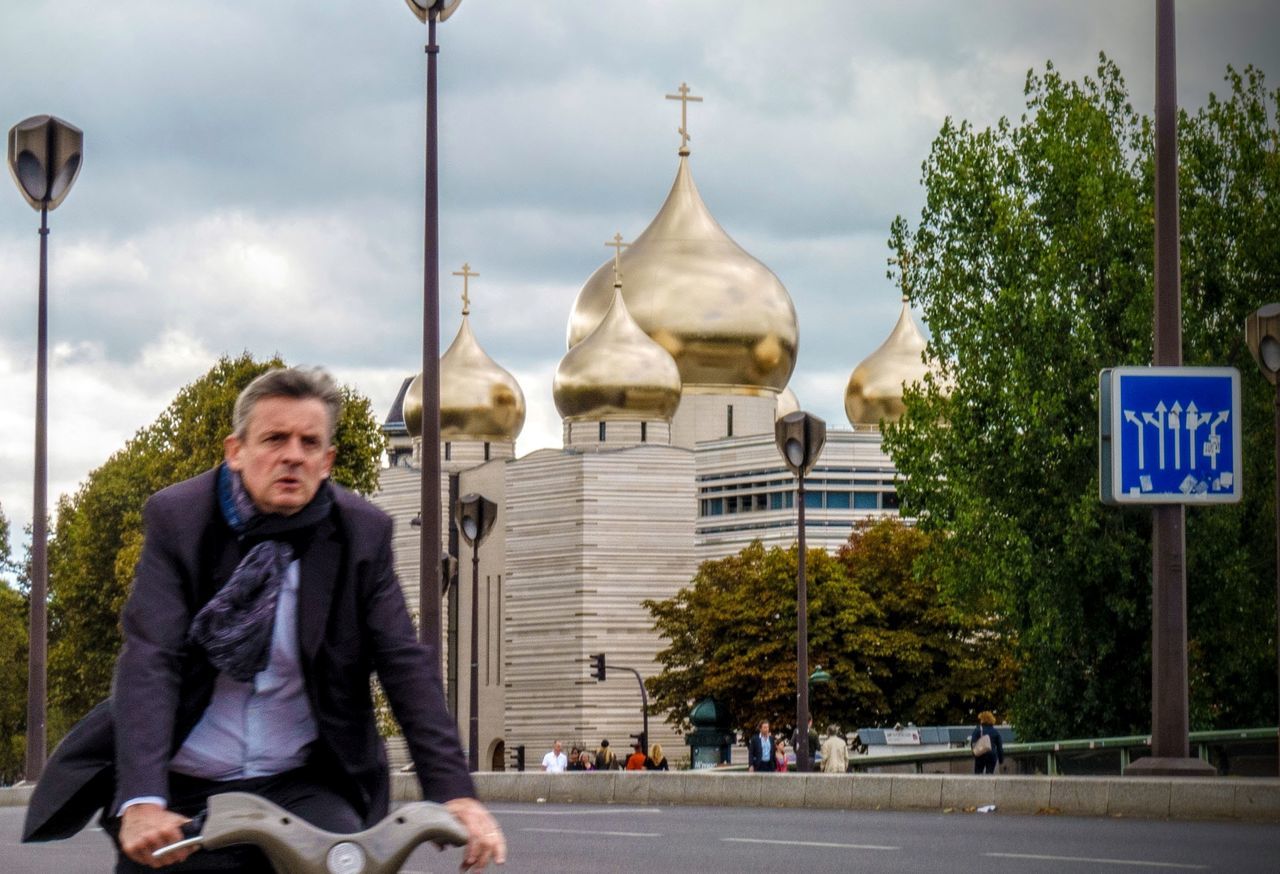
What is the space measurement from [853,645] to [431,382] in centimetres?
5729

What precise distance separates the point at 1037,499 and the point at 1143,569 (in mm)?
2151

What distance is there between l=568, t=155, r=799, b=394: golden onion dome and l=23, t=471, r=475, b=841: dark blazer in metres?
99.8

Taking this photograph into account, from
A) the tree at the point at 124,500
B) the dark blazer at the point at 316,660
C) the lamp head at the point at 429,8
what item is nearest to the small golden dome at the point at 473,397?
the tree at the point at 124,500

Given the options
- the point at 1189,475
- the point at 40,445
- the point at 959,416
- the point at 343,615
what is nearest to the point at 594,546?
the point at 959,416

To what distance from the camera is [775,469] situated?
107375mm

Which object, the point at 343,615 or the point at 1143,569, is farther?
the point at 1143,569

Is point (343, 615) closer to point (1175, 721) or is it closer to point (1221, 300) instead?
point (1175, 721)

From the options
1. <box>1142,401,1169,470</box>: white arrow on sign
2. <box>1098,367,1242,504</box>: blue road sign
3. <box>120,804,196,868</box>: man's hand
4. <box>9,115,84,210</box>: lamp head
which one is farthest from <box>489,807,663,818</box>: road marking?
<box>120,804,196,868</box>: man's hand

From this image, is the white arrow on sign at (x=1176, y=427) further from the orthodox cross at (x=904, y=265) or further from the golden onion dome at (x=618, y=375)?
the golden onion dome at (x=618, y=375)

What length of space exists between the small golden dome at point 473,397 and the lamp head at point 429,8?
87410 millimetres

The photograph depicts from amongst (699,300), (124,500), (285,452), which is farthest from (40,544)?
(699,300)

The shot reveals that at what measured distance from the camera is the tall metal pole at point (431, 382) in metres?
22.9

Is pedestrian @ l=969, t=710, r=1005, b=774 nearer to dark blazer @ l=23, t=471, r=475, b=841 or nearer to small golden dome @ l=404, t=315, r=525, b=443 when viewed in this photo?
dark blazer @ l=23, t=471, r=475, b=841

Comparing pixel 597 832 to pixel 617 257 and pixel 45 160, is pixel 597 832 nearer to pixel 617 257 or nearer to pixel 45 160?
pixel 45 160
